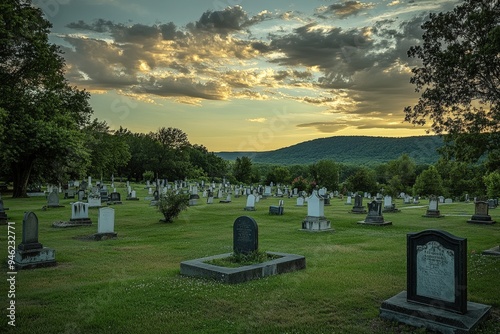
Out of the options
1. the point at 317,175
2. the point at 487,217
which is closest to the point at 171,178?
the point at 317,175

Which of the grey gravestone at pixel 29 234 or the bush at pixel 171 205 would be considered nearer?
the grey gravestone at pixel 29 234

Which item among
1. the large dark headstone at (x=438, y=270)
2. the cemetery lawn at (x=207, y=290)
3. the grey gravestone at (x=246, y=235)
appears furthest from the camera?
the grey gravestone at (x=246, y=235)

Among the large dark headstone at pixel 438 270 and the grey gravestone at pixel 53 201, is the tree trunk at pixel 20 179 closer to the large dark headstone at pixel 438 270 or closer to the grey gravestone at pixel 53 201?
the grey gravestone at pixel 53 201

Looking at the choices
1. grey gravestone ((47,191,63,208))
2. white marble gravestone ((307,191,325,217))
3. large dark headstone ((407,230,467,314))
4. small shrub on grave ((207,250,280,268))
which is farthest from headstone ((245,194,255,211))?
large dark headstone ((407,230,467,314))

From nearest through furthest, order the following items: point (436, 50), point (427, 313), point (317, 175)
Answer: point (427, 313) < point (436, 50) < point (317, 175)

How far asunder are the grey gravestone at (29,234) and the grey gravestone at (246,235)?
5365 mm

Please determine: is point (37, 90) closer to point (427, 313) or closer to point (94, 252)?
point (94, 252)

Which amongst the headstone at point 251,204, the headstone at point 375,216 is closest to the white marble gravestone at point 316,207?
the headstone at point 375,216

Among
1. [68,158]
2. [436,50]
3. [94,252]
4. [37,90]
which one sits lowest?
[94,252]

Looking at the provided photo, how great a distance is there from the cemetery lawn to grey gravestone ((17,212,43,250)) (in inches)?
30.7

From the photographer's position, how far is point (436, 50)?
15016 millimetres

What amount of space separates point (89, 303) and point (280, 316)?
11.4ft

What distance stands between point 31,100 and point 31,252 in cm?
2818

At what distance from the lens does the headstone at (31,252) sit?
10180 mm
